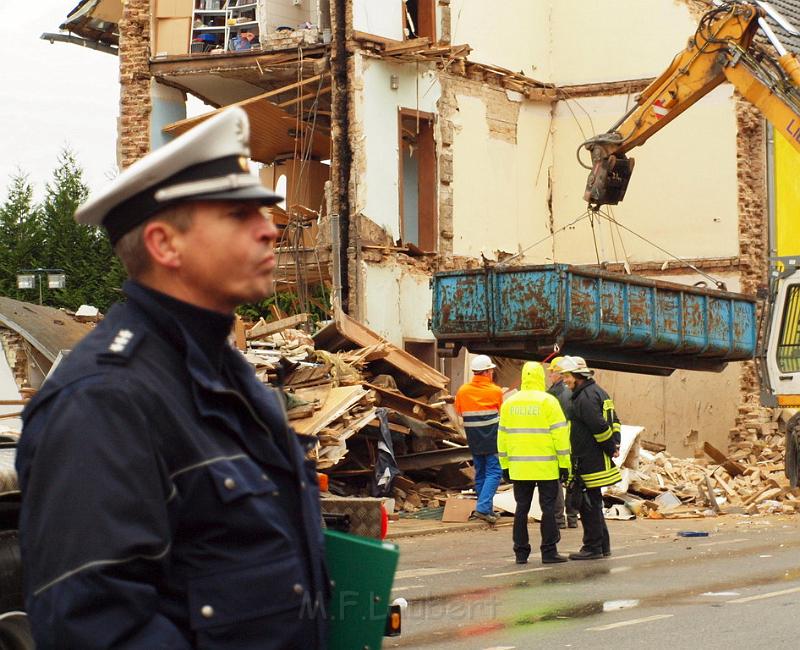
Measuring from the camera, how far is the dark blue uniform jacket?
2637 millimetres

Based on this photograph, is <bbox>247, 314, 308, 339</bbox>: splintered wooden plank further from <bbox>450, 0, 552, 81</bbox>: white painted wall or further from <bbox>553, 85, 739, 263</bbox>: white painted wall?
<bbox>553, 85, 739, 263</bbox>: white painted wall

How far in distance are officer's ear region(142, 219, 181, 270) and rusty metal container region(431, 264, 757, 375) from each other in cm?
1837

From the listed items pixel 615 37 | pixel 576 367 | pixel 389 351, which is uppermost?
pixel 615 37

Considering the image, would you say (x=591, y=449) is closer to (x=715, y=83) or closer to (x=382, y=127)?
(x=715, y=83)

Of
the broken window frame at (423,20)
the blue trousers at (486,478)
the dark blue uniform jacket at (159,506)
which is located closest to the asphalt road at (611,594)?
the blue trousers at (486,478)

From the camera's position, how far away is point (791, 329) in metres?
21.0

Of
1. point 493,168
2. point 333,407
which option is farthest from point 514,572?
point 493,168

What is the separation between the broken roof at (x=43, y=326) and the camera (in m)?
26.7

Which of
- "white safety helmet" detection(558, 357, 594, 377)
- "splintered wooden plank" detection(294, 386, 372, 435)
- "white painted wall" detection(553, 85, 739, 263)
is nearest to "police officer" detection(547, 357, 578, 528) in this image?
"white safety helmet" detection(558, 357, 594, 377)

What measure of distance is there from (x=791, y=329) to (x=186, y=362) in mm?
19057

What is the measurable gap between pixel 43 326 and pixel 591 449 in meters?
15.1

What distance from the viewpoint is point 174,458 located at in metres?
2.79

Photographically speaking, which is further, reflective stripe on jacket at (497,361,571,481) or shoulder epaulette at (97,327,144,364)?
reflective stripe on jacket at (497,361,571,481)

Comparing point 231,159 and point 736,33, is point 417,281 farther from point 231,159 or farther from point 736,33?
point 231,159
